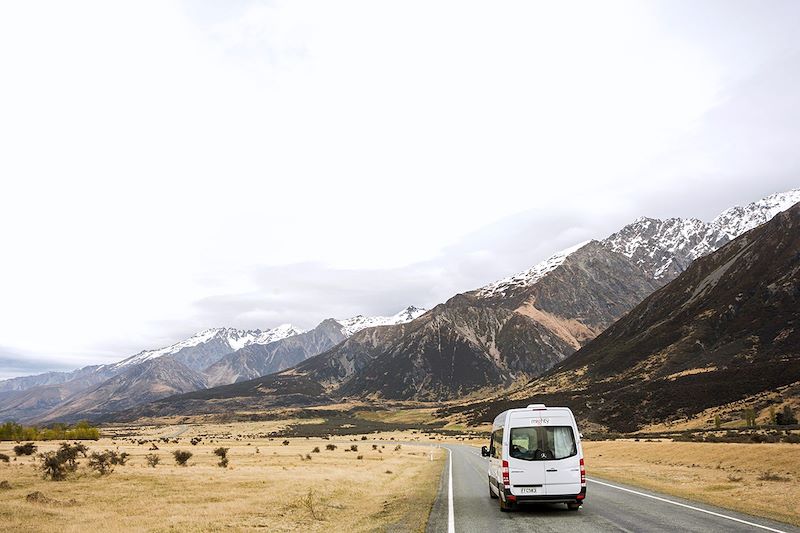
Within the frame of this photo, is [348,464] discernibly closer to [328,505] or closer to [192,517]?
[328,505]

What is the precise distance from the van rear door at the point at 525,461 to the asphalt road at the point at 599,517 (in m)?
0.85

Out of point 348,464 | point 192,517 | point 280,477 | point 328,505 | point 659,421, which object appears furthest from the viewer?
point 659,421

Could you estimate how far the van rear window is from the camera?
1780 cm

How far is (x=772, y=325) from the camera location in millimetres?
Answer: 138250

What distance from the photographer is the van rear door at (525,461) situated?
58.0ft

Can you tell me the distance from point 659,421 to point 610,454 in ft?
166

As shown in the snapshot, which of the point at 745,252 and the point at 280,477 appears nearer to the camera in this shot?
the point at 280,477

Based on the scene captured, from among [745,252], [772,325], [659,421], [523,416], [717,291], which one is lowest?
[659,421]

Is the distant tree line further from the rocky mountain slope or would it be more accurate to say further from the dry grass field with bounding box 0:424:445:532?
the rocky mountain slope

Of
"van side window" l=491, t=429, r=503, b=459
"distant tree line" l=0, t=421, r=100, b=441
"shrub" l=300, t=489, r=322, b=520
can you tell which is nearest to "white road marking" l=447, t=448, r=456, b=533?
"van side window" l=491, t=429, r=503, b=459

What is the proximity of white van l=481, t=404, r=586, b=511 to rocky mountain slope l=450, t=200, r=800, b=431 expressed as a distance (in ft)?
297

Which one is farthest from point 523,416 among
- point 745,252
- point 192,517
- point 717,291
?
point 745,252

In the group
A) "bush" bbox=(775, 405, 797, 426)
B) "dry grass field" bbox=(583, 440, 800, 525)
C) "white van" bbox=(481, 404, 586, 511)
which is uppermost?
"white van" bbox=(481, 404, 586, 511)

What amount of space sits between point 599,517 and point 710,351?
146 meters
